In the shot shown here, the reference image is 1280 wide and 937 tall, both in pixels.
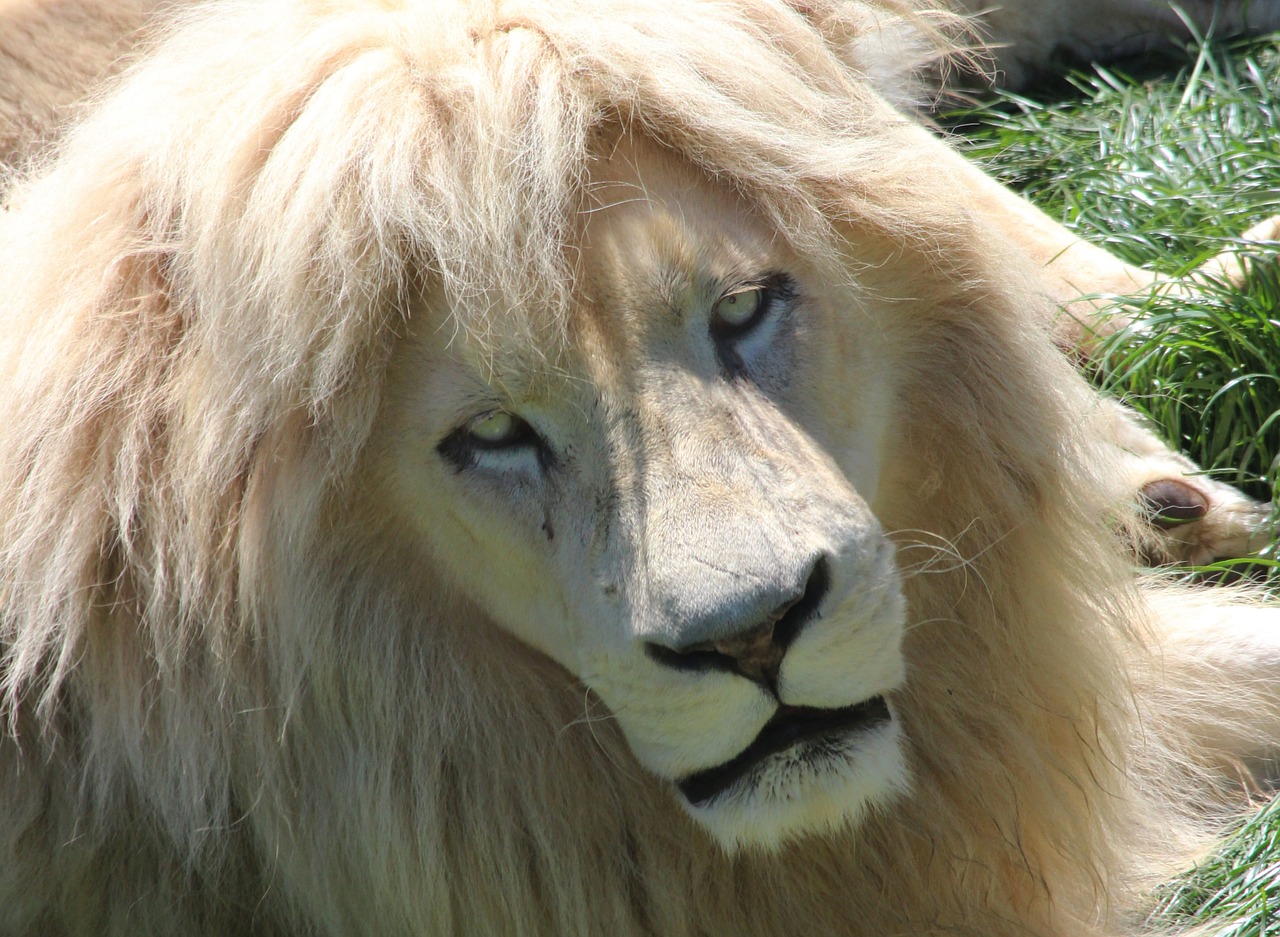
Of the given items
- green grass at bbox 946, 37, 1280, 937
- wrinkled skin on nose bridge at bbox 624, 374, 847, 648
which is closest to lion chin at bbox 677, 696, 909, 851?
wrinkled skin on nose bridge at bbox 624, 374, 847, 648

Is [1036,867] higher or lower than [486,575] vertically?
lower

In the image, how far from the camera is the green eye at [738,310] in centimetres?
200

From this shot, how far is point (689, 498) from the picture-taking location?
1.81 meters

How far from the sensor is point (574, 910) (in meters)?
2.22

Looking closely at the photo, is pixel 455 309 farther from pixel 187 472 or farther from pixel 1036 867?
pixel 1036 867

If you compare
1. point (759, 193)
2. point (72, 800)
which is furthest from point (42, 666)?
point (759, 193)

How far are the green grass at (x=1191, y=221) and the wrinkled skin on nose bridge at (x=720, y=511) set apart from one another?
1.13 m

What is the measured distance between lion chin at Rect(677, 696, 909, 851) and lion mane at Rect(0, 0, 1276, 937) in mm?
49

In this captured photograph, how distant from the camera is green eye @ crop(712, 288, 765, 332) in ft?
6.57

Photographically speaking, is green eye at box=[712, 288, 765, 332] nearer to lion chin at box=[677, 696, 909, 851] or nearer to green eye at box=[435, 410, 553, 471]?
green eye at box=[435, 410, 553, 471]

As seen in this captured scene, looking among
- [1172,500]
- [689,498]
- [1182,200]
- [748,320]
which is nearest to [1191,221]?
[1182,200]

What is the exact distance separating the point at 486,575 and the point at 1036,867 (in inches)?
43.1

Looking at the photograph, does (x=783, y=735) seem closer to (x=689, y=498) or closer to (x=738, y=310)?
(x=689, y=498)

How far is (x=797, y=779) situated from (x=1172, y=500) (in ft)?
5.02
